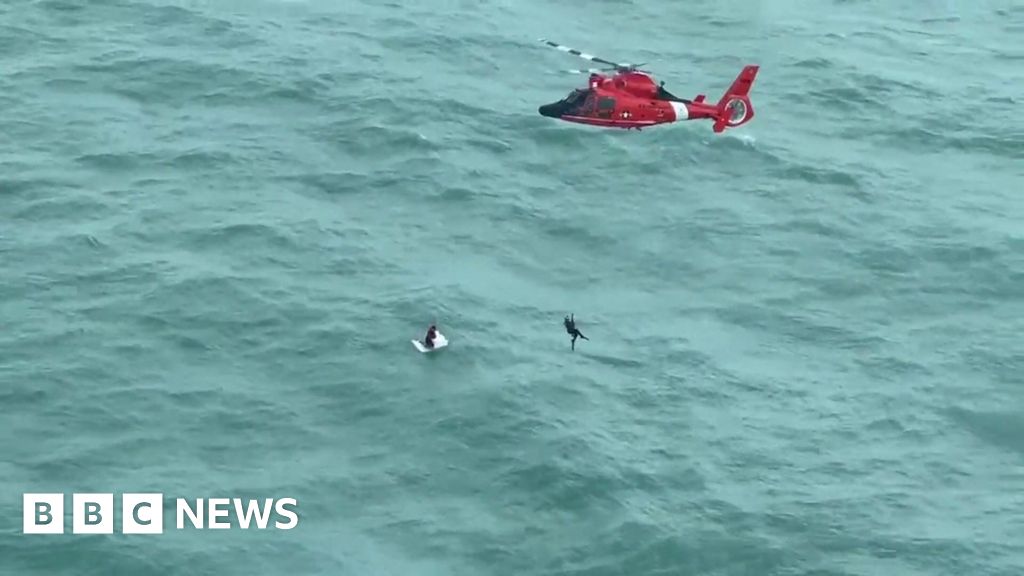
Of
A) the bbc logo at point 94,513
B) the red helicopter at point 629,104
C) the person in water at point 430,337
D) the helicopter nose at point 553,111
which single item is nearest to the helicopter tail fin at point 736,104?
the red helicopter at point 629,104

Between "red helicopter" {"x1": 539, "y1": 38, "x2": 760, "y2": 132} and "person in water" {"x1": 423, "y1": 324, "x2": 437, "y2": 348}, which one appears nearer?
"person in water" {"x1": 423, "y1": 324, "x2": 437, "y2": 348}

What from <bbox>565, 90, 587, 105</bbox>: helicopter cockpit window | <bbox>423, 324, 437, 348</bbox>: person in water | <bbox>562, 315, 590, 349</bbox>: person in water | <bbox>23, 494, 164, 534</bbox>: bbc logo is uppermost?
<bbox>565, 90, 587, 105</bbox>: helicopter cockpit window

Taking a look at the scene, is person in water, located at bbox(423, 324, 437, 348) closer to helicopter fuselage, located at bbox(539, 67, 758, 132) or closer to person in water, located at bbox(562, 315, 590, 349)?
person in water, located at bbox(562, 315, 590, 349)

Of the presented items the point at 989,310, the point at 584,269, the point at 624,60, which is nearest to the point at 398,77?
the point at 624,60

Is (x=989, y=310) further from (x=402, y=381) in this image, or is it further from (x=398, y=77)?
(x=398, y=77)

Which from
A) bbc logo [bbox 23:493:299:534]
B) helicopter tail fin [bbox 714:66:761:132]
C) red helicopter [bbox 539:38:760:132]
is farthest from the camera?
helicopter tail fin [bbox 714:66:761:132]

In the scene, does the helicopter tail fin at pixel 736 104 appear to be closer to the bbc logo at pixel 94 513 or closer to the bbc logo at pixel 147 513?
the bbc logo at pixel 147 513

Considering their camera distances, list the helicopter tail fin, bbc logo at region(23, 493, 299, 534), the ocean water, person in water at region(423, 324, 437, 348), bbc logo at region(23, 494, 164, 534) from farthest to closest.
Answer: the helicopter tail fin < person in water at region(423, 324, 437, 348) < the ocean water < bbc logo at region(23, 493, 299, 534) < bbc logo at region(23, 494, 164, 534)

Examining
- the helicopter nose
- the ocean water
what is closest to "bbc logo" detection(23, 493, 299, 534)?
the ocean water
